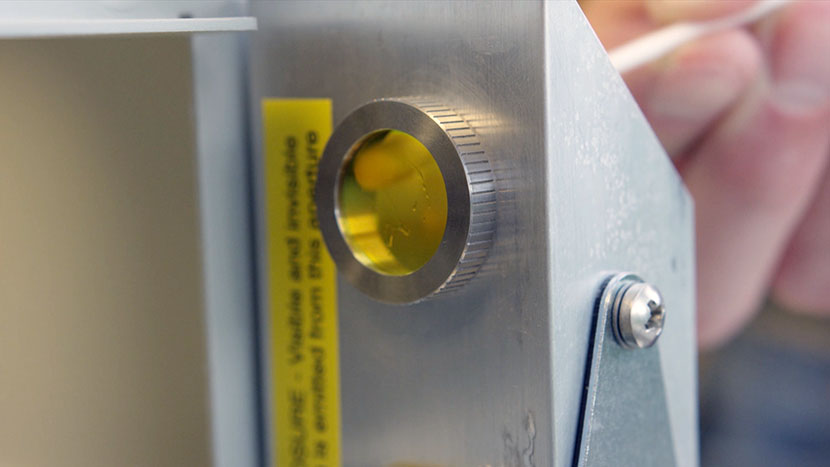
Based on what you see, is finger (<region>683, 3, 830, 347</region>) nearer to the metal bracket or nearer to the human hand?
the human hand

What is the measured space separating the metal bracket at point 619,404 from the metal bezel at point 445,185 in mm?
80

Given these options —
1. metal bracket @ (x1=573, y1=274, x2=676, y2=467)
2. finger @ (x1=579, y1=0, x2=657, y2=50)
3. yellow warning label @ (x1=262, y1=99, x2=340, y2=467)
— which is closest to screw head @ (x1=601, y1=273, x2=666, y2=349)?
metal bracket @ (x1=573, y1=274, x2=676, y2=467)

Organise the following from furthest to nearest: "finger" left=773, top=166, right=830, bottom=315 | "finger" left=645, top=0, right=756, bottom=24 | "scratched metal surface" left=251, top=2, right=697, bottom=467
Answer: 1. "finger" left=773, top=166, right=830, bottom=315
2. "finger" left=645, top=0, right=756, bottom=24
3. "scratched metal surface" left=251, top=2, right=697, bottom=467

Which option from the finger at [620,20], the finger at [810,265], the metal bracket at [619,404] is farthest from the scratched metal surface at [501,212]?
the finger at [810,265]

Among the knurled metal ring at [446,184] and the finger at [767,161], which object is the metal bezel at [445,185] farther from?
the finger at [767,161]

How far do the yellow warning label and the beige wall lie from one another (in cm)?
4

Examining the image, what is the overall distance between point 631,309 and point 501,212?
82 mm

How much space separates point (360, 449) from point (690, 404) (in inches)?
8.7

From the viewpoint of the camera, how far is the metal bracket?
1.20 ft

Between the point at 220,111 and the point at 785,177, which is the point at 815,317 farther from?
the point at 220,111

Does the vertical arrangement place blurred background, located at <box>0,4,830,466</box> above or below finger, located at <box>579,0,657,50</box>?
below

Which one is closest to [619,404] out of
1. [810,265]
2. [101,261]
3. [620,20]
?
[101,261]

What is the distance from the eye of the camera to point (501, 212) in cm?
35

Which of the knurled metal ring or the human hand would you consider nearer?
the knurled metal ring
